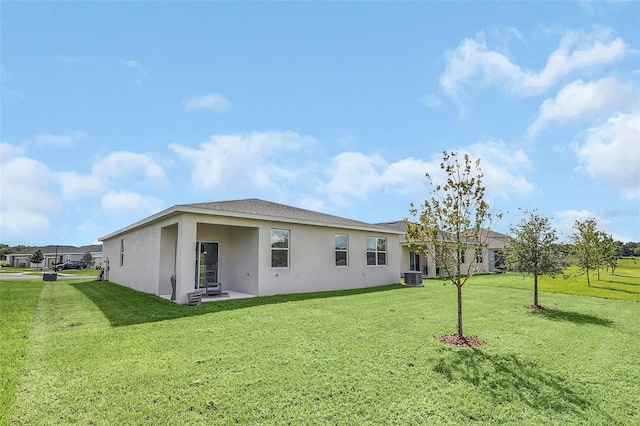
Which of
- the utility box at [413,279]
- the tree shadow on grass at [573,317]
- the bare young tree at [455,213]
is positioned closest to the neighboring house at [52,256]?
the utility box at [413,279]

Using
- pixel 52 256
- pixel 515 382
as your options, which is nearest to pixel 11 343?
pixel 515 382

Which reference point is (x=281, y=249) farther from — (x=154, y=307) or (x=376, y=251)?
(x=376, y=251)

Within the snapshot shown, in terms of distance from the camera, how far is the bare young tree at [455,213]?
22.6ft

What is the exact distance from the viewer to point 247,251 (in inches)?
517

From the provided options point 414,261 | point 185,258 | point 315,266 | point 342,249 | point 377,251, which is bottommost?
point 414,261

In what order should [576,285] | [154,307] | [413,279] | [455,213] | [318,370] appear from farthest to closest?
[576,285], [413,279], [154,307], [455,213], [318,370]

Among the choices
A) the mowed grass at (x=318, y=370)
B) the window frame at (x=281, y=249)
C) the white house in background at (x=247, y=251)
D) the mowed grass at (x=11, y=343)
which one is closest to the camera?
the mowed grass at (x=318, y=370)

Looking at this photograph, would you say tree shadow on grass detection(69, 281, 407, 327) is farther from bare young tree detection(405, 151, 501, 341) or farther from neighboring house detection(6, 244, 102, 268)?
neighboring house detection(6, 244, 102, 268)

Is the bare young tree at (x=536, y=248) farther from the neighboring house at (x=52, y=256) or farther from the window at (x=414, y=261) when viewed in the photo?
the neighboring house at (x=52, y=256)

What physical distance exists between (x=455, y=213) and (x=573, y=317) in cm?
596

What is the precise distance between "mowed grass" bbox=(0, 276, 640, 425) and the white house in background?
10.6ft

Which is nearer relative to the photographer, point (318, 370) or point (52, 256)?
point (318, 370)

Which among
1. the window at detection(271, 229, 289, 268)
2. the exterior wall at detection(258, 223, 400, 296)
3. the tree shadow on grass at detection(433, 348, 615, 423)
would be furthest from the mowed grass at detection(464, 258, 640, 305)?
the window at detection(271, 229, 289, 268)

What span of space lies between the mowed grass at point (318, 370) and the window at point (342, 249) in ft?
20.6
